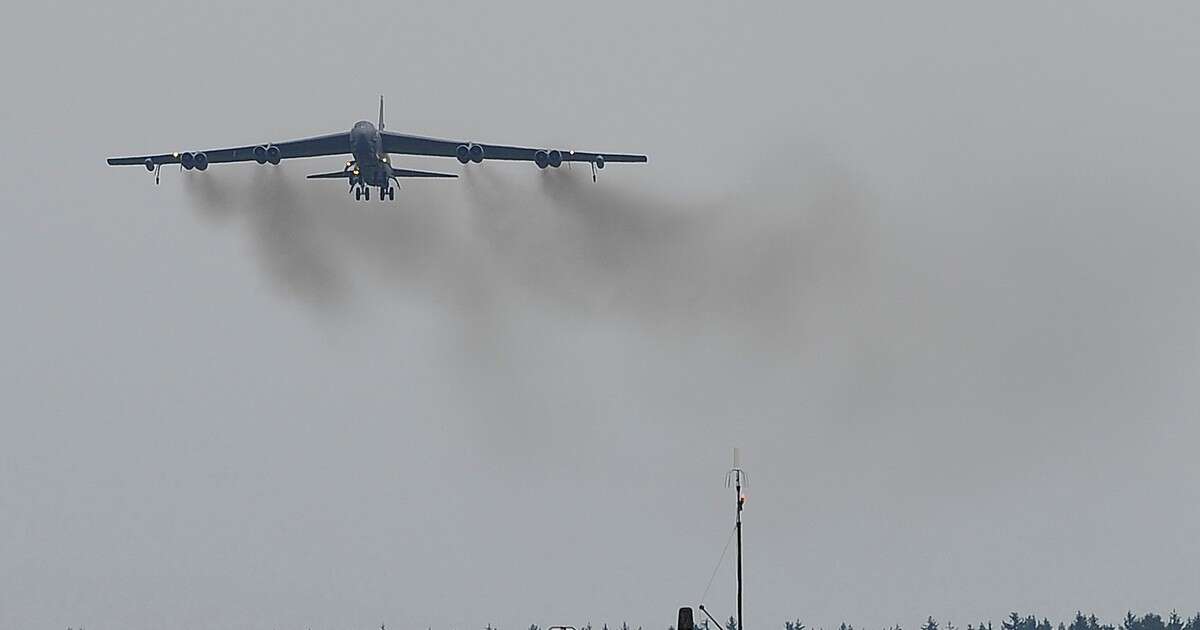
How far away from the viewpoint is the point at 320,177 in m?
156

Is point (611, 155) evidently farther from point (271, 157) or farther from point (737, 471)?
point (737, 471)

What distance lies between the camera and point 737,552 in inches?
3516

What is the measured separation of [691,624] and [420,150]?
3291 inches

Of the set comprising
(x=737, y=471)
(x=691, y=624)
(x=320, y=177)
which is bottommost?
(x=691, y=624)

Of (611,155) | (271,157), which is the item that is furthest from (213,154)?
(611,155)

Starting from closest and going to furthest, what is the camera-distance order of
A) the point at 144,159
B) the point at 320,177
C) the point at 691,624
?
the point at 691,624 < the point at 320,177 < the point at 144,159

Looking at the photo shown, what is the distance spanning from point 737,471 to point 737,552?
10.7 feet

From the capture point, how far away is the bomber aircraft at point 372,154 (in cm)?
15738

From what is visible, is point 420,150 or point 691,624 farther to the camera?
point 420,150

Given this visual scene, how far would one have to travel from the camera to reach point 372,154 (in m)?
157

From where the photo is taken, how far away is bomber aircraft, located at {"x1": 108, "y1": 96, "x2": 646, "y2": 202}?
157 metres

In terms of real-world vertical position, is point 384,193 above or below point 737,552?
above

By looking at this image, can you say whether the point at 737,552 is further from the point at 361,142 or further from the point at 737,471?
the point at 361,142

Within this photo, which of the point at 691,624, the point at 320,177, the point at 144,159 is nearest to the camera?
the point at 691,624
